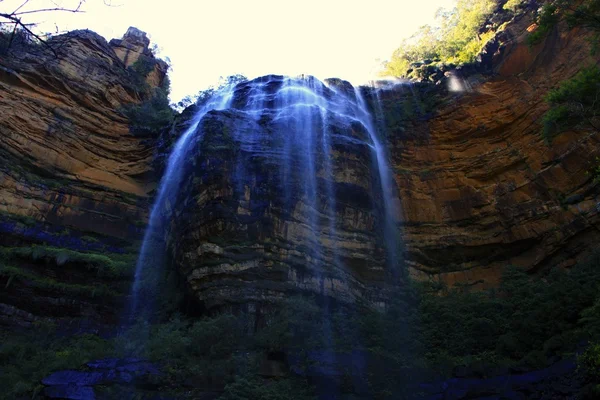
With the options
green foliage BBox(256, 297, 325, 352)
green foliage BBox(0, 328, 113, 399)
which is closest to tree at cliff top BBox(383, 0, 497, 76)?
green foliage BBox(256, 297, 325, 352)

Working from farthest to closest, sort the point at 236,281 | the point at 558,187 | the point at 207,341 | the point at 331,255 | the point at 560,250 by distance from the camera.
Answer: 1. the point at 558,187
2. the point at 560,250
3. the point at 331,255
4. the point at 236,281
5. the point at 207,341

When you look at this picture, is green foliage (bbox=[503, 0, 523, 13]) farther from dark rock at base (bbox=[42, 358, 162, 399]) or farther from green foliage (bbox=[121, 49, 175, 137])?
dark rock at base (bbox=[42, 358, 162, 399])

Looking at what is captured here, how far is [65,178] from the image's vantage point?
56.9 ft

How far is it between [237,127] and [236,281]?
6.00 metres

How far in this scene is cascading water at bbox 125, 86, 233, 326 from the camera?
14.0 meters

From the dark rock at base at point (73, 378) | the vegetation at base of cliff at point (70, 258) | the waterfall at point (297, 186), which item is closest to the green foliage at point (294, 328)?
the waterfall at point (297, 186)

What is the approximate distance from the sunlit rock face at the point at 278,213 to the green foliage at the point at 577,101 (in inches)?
234

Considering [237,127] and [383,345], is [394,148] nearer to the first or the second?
[237,127]

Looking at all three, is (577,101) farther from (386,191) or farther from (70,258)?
(70,258)

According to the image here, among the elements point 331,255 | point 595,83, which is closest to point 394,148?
point 331,255

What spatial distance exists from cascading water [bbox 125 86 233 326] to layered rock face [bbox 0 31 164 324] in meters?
0.54

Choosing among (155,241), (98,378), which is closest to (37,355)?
(98,378)

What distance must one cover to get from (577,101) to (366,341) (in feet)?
26.5

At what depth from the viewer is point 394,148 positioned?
19.6 metres
